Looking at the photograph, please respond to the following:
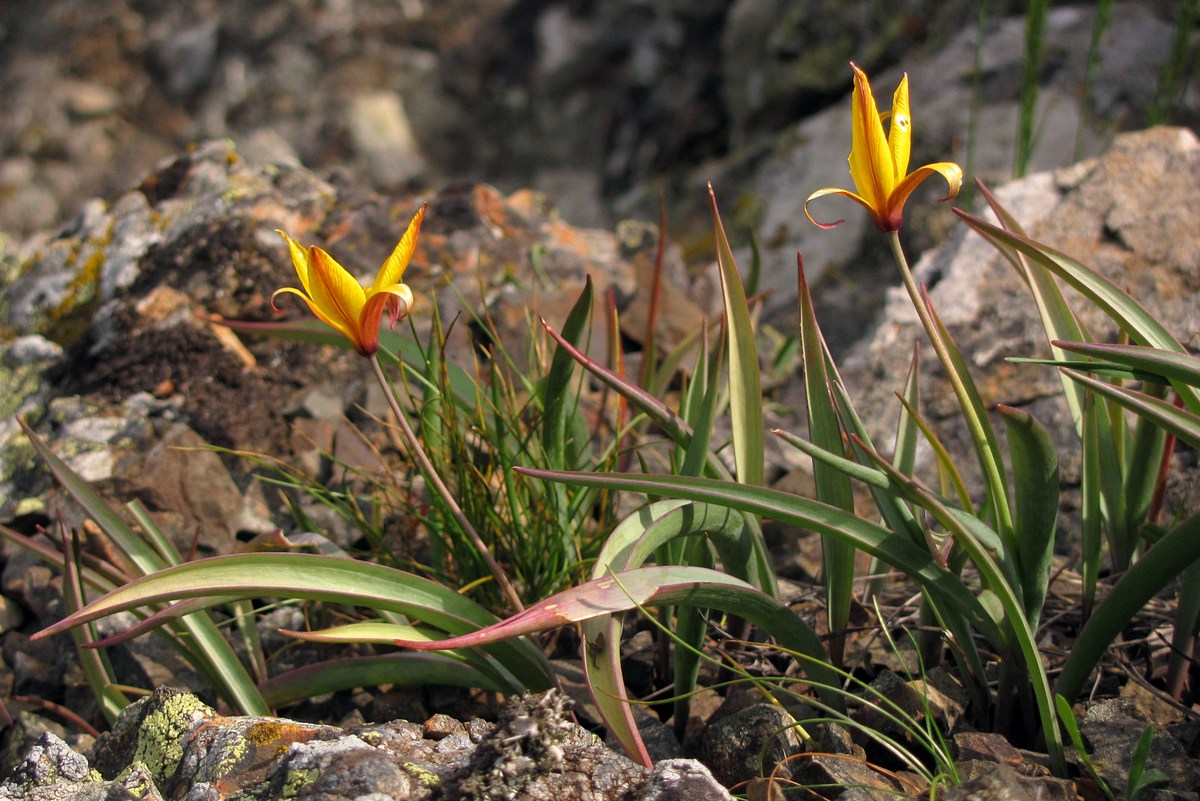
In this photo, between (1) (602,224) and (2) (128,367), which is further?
(1) (602,224)

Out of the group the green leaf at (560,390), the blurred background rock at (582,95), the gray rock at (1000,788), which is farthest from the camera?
the blurred background rock at (582,95)

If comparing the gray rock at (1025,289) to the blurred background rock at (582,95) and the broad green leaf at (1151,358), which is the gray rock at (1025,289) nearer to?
the blurred background rock at (582,95)

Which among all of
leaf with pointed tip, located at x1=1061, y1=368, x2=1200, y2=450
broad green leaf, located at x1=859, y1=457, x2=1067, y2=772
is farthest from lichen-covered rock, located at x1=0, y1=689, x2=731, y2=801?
leaf with pointed tip, located at x1=1061, y1=368, x2=1200, y2=450

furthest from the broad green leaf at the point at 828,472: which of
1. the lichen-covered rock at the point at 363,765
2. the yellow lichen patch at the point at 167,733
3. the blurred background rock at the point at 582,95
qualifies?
the blurred background rock at the point at 582,95

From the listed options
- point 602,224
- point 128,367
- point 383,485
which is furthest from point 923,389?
point 602,224

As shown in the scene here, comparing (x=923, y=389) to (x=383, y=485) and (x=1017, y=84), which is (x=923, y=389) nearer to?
(x=383, y=485)

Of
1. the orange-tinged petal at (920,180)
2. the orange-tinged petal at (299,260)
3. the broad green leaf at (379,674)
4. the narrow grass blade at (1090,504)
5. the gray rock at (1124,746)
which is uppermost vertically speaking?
the orange-tinged petal at (920,180)

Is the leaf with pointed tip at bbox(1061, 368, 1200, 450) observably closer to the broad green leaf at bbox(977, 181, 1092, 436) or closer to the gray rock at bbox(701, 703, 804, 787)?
the broad green leaf at bbox(977, 181, 1092, 436)

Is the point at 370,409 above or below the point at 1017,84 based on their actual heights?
below
